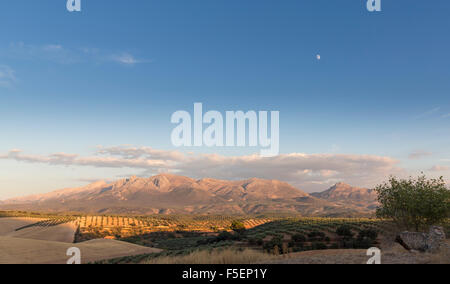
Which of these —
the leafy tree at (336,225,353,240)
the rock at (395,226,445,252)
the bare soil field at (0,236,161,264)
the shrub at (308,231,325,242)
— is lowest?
the bare soil field at (0,236,161,264)

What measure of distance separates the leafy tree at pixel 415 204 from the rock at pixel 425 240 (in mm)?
7038

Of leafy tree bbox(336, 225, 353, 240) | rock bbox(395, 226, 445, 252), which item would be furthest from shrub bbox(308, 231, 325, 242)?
rock bbox(395, 226, 445, 252)

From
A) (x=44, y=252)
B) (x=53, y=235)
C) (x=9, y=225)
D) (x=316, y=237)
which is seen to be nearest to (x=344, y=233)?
(x=316, y=237)

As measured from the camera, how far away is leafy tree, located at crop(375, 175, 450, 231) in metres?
26.4

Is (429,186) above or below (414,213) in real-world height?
above

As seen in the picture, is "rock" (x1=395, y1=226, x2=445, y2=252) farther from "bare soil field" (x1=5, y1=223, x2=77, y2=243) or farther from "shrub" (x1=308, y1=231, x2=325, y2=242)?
"bare soil field" (x1=5, y1=223, x2=77, y2=243)

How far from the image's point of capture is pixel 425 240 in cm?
1967

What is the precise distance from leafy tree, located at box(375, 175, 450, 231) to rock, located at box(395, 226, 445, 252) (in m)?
7.04

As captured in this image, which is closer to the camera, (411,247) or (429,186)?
(411,247)

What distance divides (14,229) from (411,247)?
112 m
